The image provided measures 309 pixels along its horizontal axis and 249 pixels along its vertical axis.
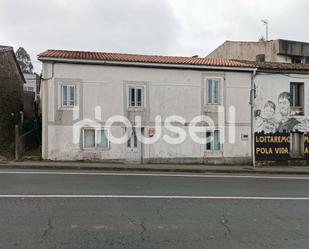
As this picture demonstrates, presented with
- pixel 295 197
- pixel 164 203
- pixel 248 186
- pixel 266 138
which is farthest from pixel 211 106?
pixel 164 203

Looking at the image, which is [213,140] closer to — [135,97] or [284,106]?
[284,106]

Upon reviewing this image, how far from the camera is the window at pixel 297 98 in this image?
958 inches

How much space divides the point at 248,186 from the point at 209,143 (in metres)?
9.32

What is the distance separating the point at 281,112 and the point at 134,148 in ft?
28.5

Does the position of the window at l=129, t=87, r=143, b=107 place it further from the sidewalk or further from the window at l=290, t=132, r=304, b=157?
the window at l=290, t=132, r=304, b=157

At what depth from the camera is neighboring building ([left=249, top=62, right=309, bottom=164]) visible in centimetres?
2358

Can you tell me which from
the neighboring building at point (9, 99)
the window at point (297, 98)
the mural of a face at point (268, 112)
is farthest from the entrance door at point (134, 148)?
the window at point (297, 98)

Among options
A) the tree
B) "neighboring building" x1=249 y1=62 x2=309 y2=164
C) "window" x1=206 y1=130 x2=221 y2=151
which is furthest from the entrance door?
the tree

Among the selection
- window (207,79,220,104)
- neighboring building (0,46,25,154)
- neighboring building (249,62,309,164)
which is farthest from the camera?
neighboring building (249,62,309,164)

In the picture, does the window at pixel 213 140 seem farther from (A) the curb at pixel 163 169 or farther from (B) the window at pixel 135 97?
(B) the window at pixel 135 97

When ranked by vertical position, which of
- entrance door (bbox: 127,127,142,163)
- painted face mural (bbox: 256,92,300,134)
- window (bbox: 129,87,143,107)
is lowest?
entrance door (bbox: 127,127,142,163)

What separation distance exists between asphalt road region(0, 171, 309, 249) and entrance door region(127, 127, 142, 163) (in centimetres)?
900

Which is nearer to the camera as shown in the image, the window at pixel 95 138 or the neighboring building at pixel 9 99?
the window at pixel 95 138

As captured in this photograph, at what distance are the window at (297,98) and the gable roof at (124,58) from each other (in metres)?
3.26
